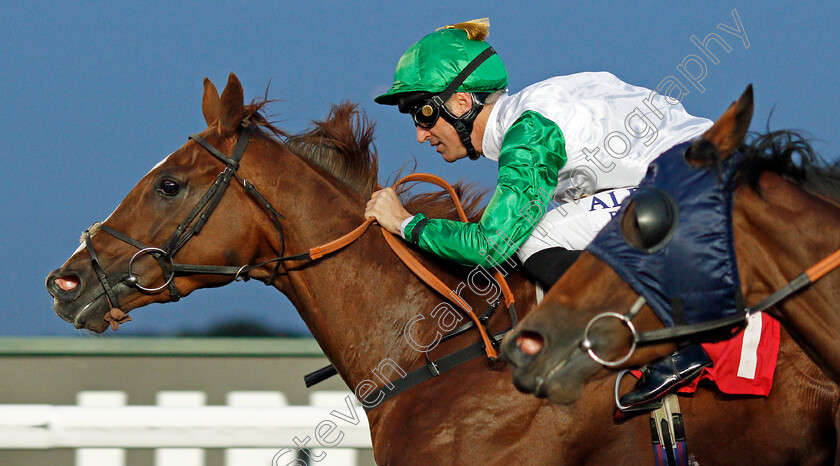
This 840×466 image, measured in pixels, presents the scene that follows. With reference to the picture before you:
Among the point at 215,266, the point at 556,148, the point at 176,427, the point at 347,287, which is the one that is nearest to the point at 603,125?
the point at 556,148

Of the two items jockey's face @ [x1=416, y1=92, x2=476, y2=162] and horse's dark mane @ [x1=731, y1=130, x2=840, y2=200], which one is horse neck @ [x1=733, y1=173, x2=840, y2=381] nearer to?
horse's dark mane @ [x1=731, y1=130, x2=840, y2=200]

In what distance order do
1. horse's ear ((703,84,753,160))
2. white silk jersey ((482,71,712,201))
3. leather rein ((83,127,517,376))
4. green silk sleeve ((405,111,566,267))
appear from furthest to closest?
A: leather rein ((83,127,517,376))
white silk jersey ((482,71,712,201))
green silk sleeve ((405,111,566,267))
horse's ear ((703,84,753,160))

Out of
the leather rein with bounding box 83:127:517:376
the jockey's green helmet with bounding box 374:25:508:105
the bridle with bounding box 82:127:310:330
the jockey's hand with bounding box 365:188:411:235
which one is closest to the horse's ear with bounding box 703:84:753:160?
the leather rein with bounding box 83:127:517:376

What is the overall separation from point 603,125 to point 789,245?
0.98 m

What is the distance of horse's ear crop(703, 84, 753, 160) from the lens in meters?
1.62

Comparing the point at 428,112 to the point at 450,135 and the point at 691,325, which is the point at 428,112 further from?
the point at 691,325

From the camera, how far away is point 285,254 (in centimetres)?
284

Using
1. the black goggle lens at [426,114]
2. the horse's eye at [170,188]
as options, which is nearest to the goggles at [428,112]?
the black goggle lens at [426,114]

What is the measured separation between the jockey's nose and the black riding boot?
0.80m

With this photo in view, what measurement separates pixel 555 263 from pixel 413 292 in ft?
1.75

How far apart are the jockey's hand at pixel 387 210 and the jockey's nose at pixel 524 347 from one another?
115 centimetres

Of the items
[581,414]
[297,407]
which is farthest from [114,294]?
[581,414]

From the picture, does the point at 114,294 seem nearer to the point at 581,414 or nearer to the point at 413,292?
the point at 413,292

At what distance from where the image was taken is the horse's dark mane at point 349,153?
3.01 meters
